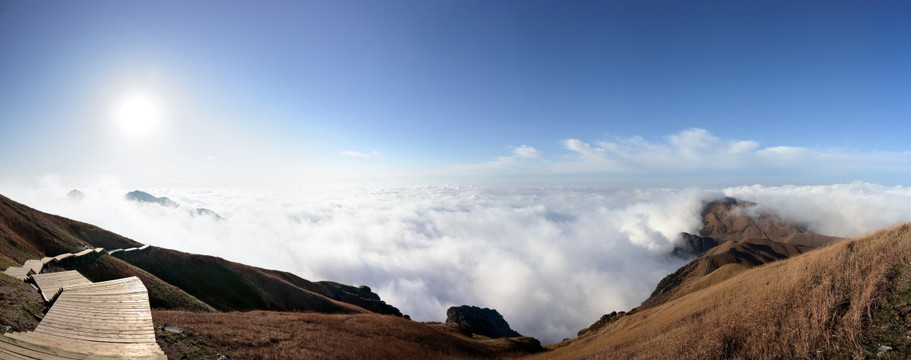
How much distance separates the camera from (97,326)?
12172 mm

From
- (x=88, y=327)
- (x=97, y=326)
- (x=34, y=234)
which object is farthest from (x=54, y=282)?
(x=34, y=234)

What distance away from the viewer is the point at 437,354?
85.6 feet

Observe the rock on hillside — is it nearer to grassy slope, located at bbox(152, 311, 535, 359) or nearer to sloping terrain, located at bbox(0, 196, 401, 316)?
sloping terrain, located at bbox(0, 196, 401, 316)

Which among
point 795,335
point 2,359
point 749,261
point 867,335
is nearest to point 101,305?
point 2,359

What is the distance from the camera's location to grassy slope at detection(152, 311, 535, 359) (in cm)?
1599

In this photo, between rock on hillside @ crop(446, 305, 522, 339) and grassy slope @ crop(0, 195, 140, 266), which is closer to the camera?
grassy slope @ crop(0, 195, 140, 266)

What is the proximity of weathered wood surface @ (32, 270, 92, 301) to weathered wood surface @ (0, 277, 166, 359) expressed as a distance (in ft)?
1.60

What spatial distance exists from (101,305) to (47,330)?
4.04 meters

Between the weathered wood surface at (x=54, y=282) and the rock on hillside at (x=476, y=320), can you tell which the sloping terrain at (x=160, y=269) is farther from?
the rock on hillside at (x=476, y=320)

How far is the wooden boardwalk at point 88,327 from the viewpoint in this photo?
28.8 feet

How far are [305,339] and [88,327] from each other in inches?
426

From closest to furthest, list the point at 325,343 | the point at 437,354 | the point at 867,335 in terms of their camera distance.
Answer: the point at 867,335
the point at 325,343
the point at 437,354

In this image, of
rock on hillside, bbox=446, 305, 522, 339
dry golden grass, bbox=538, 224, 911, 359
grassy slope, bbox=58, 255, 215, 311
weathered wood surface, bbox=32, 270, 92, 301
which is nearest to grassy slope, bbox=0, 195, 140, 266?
grassy slope, bbox=58, 255, 215, 311

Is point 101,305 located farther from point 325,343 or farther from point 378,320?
point 378,320
